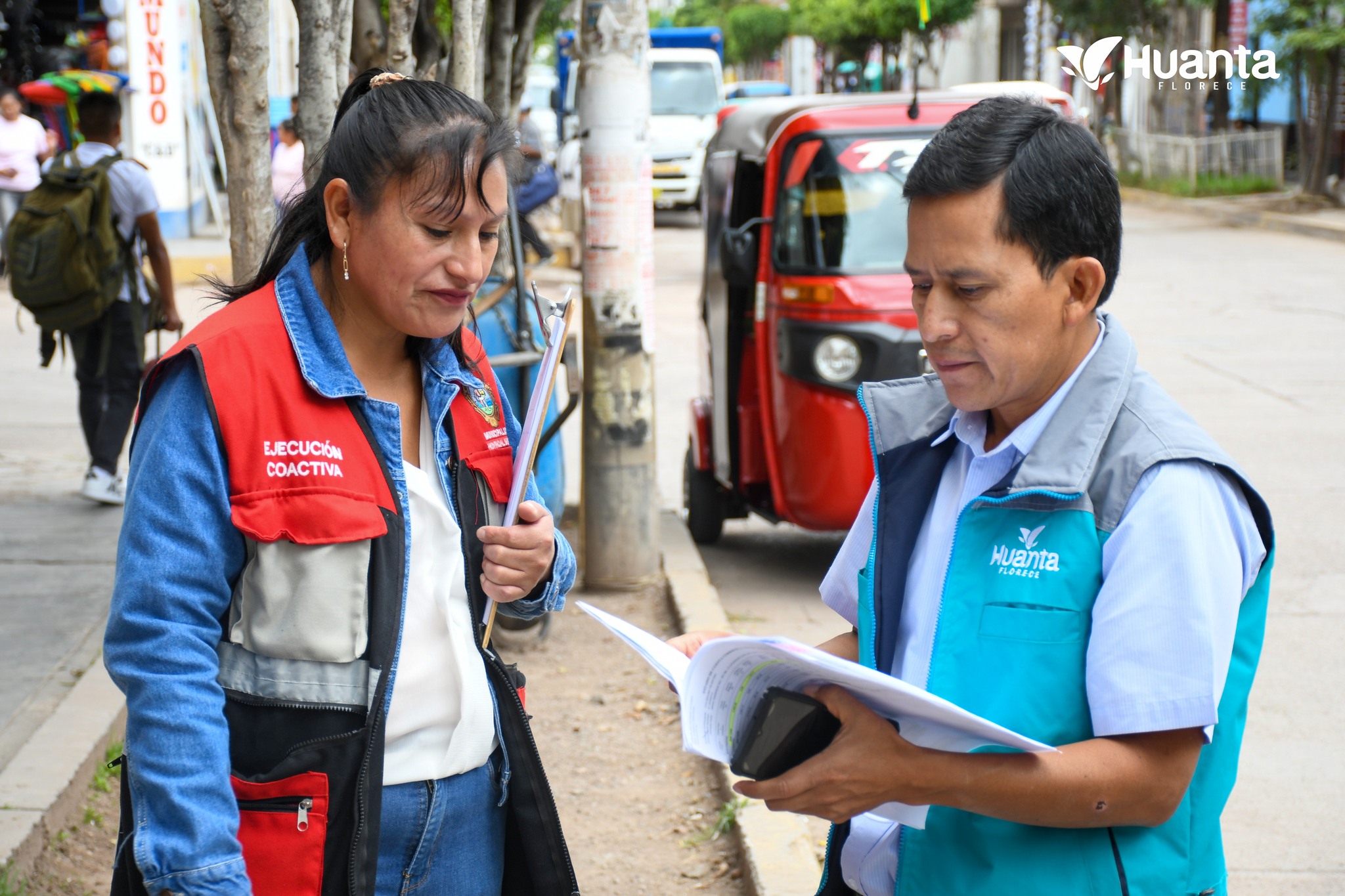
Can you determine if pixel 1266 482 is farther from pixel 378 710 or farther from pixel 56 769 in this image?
pixel 378 710

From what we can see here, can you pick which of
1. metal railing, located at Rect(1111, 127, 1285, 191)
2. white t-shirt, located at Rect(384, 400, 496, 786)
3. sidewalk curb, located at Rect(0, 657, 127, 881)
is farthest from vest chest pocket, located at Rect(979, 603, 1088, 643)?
metal railing, located at Rect(1111, 127, 1285, 191)

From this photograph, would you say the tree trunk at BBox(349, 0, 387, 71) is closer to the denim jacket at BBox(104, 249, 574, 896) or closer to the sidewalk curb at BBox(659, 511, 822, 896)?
the sidewalk curb at BBox(659, 511, 822, 896)

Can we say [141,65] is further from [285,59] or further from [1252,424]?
[1252,424]

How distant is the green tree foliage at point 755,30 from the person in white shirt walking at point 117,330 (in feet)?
160

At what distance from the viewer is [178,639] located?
1637 mm

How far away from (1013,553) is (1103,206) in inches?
16.1

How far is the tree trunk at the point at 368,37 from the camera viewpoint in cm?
495

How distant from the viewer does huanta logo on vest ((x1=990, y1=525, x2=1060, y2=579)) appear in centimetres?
152

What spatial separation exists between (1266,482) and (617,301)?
402 cm

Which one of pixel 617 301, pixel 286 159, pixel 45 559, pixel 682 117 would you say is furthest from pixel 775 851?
pixel 682 117

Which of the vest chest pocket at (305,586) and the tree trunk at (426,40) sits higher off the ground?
the tree trunk at (426,40)

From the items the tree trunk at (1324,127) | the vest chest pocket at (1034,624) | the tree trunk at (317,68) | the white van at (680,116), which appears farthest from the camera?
the white van at (680,116)

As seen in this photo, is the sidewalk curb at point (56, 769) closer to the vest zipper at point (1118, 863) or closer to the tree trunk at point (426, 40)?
the tree trunk at point (426, 40)

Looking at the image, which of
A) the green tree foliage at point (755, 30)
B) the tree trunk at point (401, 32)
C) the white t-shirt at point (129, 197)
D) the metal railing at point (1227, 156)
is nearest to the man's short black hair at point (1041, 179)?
the tree trunk at point (401, 32)
